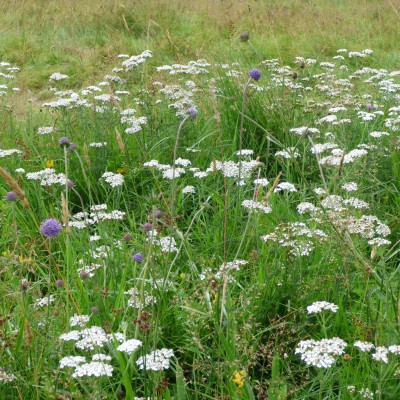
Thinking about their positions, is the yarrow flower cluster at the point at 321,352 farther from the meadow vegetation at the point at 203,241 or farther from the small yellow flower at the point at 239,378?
the small yellow flower at the point at 239,378

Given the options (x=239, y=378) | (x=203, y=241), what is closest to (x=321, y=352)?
(x=239, y=378)

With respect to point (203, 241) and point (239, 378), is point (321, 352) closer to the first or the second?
point (239, 378)

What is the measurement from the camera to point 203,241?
8.43 feet

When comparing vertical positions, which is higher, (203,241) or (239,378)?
(239,378)

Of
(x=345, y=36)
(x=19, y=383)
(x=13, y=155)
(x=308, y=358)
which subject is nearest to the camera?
(x=308, y=358)

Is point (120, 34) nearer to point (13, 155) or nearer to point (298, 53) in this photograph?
point (298, 53)

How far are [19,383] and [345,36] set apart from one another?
278 inches

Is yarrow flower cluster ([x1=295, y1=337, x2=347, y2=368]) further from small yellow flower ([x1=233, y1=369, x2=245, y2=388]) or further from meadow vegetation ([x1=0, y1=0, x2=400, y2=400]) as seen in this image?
small yellow flower ([x1=233, y1=369, x2=245, y2=388])

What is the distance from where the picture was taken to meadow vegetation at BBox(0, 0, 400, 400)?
4.99ft

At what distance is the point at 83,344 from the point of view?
1441 mm

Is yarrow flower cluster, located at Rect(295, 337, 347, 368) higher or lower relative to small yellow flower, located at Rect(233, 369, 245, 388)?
higher

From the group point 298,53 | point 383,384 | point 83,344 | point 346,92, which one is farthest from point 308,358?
point 298,53

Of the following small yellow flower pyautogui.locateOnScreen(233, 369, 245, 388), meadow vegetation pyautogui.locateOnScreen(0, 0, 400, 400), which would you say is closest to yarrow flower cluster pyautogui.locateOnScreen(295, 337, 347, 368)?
meadow vegetation pyautogui.locateOnScreen(0, 0, 400, 400)

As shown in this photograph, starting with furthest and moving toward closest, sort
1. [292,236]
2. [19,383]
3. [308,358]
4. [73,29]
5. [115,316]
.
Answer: [73,29] < [292,236] < [115,316] < [19,383] < [308,358]
